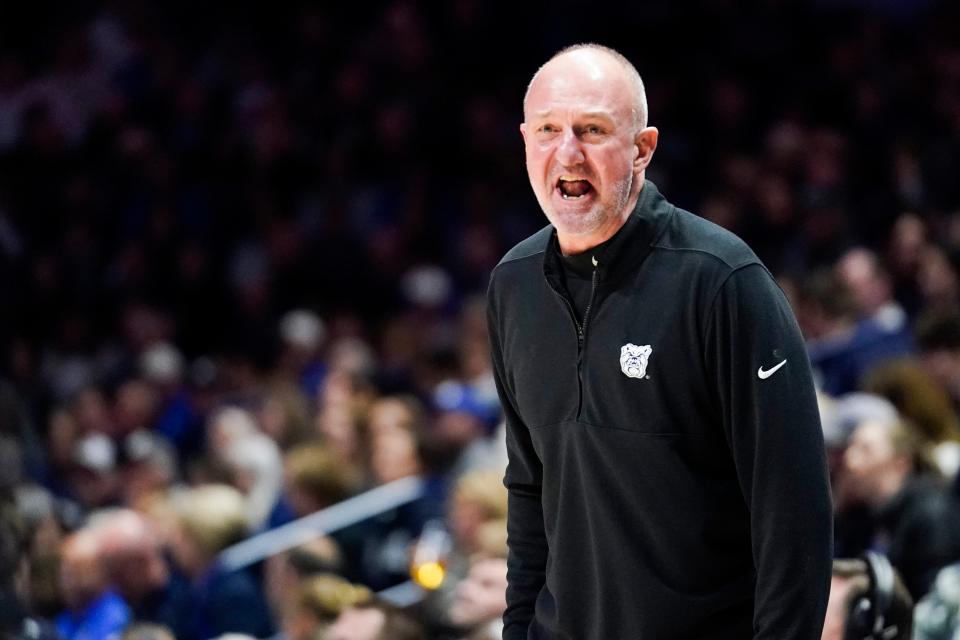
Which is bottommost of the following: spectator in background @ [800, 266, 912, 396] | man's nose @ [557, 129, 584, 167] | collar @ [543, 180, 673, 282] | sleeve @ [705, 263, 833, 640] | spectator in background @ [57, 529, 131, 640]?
sleeve @ [705, 263, 833, 640]

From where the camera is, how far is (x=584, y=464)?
2.15 m

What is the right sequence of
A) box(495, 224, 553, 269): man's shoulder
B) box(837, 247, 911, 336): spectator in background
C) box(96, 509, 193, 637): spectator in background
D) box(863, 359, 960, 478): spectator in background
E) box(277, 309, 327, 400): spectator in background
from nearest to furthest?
1. box(495, 224, 553, 269): man's shoulder
2. box(96, 509, 193, 637): spectator in background
3. box(863, 359, 960, 478): spectator in background
4. box(837, 247, 911, 336): spectator in background
5. box(277, 309, 327, 400): spectator in background

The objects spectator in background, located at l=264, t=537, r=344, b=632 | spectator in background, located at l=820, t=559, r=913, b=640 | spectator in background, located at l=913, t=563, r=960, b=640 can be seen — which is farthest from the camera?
spectator in background, located at l=264, t=537, r=344, b=632

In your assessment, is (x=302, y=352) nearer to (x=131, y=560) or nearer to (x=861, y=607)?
(x=131, y=560)

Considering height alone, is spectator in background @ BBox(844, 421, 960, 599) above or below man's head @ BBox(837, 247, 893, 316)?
below

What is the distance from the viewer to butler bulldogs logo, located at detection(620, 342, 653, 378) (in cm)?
207

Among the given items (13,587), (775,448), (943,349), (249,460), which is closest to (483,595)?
(13,587)

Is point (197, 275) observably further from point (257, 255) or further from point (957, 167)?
point (957, 167)

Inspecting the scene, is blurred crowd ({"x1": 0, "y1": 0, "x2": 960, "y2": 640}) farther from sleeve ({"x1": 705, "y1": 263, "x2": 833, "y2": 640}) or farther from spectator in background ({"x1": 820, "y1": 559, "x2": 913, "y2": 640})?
sleeve ({"x1": 705, "y1": 263, "x2": 833, "y2": 640})

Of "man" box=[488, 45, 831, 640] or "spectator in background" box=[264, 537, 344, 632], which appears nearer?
"man" box=[488, 45, 831, 640]

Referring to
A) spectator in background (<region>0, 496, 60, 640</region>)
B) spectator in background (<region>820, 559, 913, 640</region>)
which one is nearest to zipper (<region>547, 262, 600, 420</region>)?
spectator in background (<region>820, 559, 913, 640</region>)

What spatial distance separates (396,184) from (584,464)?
293 inches

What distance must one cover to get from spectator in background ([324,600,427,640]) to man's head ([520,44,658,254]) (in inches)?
82.2

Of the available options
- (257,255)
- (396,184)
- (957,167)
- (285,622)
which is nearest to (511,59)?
(396,184)
